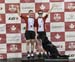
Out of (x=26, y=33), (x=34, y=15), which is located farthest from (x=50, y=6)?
(x=26, y=33)

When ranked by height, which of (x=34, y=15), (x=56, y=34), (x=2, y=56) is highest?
(x=34, y=15)

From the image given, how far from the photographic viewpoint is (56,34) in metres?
1.71

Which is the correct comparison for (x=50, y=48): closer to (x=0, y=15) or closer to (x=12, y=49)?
(x=12, y=49)

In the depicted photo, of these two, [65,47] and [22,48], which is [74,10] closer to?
[65,47]

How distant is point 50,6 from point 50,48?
0.82ft

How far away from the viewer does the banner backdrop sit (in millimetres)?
1698

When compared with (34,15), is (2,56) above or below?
below

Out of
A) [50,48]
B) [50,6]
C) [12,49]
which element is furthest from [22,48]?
[50,6]

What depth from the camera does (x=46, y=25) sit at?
5.60 feet

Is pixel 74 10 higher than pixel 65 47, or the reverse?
pixel 74 10

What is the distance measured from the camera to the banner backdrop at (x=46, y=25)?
1698mm

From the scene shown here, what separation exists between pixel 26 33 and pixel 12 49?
0.17 metres

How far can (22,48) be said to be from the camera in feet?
A: 5.61

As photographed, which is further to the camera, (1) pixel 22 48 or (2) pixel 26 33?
(1) pixel 22 48
